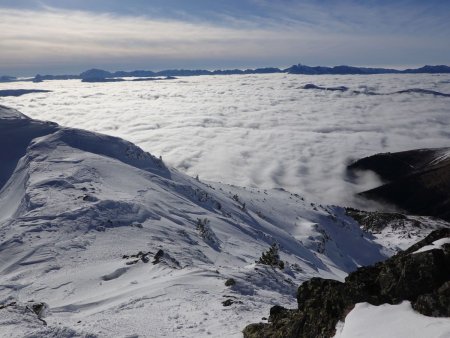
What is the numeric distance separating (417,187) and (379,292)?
164 m

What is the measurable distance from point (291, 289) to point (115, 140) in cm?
4775

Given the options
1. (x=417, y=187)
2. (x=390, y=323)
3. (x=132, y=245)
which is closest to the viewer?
(x=390, y=323)

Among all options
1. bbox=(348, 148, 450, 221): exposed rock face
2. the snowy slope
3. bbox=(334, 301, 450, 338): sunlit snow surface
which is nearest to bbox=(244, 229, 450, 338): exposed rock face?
bbox=(334, 301, 450, 338): sunlit snow surface

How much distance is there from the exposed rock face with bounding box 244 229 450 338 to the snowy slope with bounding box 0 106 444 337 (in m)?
3.20

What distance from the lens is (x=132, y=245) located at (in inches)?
1175

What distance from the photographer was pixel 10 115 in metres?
80.2

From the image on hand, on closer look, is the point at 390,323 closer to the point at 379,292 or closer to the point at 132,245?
the point at 379,292

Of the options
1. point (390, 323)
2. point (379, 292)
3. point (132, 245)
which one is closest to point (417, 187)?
point (132, 245)

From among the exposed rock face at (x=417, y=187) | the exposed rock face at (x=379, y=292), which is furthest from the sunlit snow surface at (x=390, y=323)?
the exposed rock face at (x=417, y=187)

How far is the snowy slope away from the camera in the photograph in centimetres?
1703

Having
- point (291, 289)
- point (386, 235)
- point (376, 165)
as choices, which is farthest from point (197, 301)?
point (376, 165)

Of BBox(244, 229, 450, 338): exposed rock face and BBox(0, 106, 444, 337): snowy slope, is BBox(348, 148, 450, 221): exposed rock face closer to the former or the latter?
BBox(0, 106, 444, 337): snowy slope

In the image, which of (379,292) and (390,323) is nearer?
(390,323)

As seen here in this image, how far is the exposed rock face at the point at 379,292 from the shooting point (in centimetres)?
1007
